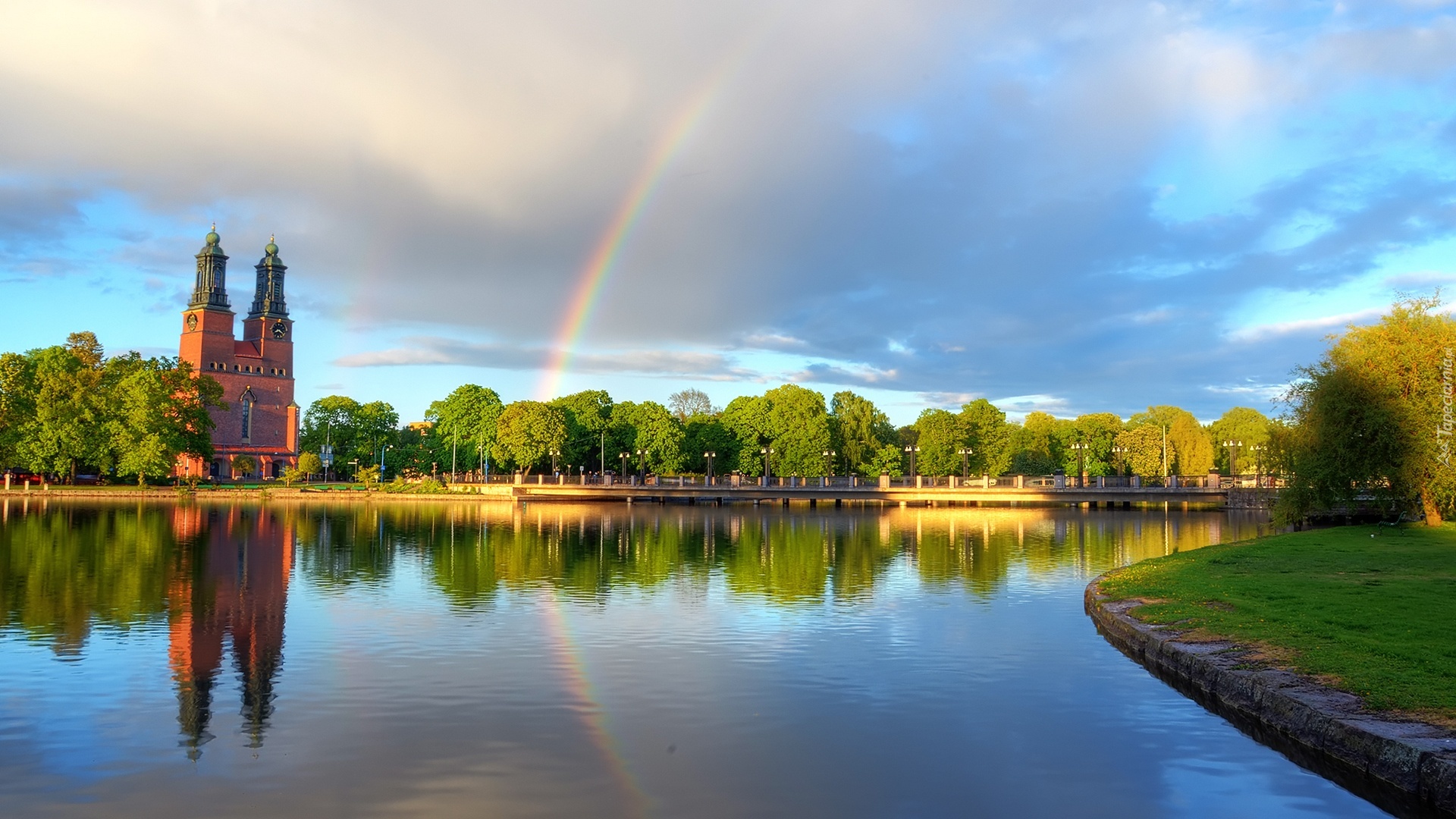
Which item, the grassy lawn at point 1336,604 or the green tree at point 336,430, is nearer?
the grassy lawn at point 1336,604

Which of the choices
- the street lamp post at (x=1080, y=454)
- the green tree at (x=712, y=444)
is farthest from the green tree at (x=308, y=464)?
the street lamp post at (x=1080, y=454)

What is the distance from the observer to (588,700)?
16641mm

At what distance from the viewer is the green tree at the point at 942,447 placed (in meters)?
131

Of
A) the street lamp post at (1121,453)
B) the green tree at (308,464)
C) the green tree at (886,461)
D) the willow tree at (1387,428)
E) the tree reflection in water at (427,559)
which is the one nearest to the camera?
the tree reflection in water at (427,559)

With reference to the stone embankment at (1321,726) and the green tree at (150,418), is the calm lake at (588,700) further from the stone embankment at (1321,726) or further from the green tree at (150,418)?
the green tree at (150,418)

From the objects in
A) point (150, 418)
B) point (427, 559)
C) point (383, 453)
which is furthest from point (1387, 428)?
point (383, 453)

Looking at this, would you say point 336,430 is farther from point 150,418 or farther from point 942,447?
point 942,447

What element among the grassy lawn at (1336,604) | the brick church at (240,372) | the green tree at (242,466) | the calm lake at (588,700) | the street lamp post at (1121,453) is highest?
the brick church at (240,372)

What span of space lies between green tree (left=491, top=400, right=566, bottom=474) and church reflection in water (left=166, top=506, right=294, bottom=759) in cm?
6642

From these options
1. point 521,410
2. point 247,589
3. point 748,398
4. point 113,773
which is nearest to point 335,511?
point 521,410

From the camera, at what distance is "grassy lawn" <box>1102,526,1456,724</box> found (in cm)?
1499

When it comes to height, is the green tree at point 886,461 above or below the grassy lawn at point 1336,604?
above

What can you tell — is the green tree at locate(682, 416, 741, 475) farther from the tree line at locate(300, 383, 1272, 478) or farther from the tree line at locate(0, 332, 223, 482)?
the tree line at locate(0, 332, 223, 482)

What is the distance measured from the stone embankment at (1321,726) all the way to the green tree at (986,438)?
4553 inches
